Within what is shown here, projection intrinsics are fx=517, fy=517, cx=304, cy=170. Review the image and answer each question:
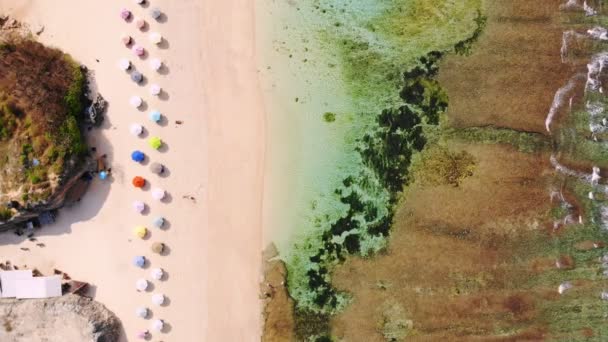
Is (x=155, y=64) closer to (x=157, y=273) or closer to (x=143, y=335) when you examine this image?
(x=157, y=273)

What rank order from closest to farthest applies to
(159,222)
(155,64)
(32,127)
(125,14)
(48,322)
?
(32,127)
(48,322)
(125,14)
(155,64)
(159,222)

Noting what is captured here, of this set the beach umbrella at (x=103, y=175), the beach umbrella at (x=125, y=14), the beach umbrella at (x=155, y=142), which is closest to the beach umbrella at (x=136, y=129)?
the beach umbrella at (x=155, y=142)

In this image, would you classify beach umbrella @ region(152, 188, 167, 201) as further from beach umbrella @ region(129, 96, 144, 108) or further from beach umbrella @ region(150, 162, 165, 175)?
beach umbrella @ region(129, 96, 144, 108)

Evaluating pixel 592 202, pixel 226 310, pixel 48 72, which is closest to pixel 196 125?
pixel 48 72

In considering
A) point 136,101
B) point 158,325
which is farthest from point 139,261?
point 136,101

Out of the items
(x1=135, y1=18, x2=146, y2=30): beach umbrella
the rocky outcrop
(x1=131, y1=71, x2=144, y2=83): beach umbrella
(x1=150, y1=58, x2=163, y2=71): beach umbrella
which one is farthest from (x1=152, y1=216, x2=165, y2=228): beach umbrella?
(x1=135, y1=18, x2=146, y2=30): beach umbrella

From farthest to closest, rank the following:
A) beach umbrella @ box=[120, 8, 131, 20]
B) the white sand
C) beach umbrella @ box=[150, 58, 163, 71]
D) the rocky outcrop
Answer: the white sand, beach umbrella @ box=[150, 58, 163, 71], beach umbrella @ box=[120, 8, 131, 20], the rocky outcrop

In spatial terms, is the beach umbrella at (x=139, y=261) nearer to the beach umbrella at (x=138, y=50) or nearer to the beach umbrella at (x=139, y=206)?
the beach umbrella at (x=139, y=206)
